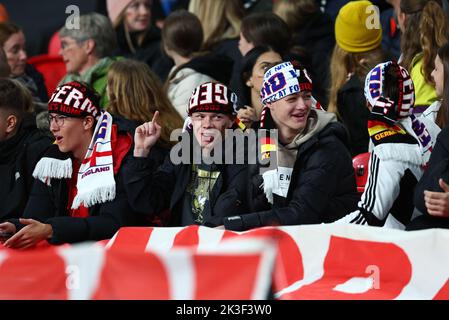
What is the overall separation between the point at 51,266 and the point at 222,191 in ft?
8.35

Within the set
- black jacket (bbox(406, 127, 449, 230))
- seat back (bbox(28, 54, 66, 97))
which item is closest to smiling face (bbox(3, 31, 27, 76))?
seat back (bbox(28, 54, 66, 97))

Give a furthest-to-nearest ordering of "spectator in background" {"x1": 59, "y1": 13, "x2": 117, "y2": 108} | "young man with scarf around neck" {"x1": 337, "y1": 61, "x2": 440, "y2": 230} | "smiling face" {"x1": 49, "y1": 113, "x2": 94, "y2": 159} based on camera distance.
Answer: "spectator in background" {"x1": 59, "y1": 13, "x2": 117, "y2": 108} → "smiling face" {"x1": 49, "y1": 113, "x2": 94, "y2": 159} → "young man with scarf around neck" {"x1": 337, "y1": 61, "x2": 440, "y2": 230}

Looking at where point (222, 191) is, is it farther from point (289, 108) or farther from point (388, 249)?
point (388, 249)

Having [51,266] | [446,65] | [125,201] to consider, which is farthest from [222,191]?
[51,266]

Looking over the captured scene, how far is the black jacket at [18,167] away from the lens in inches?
297

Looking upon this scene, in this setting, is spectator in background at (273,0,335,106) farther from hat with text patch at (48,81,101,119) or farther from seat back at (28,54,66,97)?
seat back at (28,54,66,97)

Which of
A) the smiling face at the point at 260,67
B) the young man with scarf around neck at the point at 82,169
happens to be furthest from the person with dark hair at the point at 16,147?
the smiling face at the point at 260,67

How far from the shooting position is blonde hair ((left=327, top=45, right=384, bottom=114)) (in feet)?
26.5

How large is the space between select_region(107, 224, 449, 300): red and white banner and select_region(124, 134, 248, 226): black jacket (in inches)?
41.3

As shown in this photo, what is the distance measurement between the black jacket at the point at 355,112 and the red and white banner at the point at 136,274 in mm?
3706

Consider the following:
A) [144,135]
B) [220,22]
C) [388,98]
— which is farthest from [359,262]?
[220,22]

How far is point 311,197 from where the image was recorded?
6.38 meters

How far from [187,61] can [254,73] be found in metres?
1.21

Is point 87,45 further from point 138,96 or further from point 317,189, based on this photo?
point 317,189
